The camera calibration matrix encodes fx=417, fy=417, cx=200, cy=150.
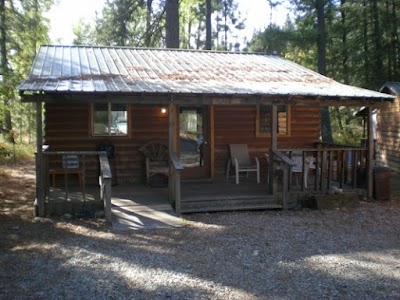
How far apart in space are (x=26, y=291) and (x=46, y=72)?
5.71 metres

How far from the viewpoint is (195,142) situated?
1119 cm

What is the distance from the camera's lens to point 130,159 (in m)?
10.7

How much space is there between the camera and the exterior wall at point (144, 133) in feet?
33.5

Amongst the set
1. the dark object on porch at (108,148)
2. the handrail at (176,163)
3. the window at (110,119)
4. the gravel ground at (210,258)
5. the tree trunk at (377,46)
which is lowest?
the gravel ground at (210,258)

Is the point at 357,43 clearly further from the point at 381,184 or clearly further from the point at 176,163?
the point at 176,163

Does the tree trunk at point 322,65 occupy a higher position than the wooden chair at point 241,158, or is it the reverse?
the tree trunk at point 322,65

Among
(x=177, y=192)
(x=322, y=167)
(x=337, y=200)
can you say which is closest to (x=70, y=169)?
(x=177, y=192)

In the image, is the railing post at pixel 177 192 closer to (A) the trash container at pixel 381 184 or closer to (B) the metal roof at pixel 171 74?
(B) the metal roof at pixel 171 74

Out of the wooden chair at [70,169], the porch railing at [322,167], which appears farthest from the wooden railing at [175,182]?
the wooden chair at [70,169]

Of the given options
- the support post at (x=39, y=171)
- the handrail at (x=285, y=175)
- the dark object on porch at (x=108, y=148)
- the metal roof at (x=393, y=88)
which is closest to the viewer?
the support post at (x=39, y=171)

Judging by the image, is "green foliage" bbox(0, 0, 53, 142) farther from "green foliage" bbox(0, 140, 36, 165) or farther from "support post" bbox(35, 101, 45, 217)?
"support post" bbox(35, 101, 45, 217)

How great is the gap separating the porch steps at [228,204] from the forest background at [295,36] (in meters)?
9.55

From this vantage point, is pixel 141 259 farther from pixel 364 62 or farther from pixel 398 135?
pixel 364 62

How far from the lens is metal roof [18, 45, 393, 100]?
809 cm
